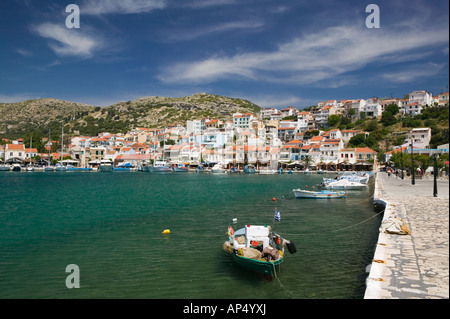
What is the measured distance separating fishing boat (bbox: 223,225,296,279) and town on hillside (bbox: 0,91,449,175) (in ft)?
236

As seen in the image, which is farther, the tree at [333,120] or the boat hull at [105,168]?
the tree at [333,120]

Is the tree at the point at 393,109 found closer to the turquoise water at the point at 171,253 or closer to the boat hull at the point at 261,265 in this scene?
the turquoise water at the point at 171,253

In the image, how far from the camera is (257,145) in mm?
98750

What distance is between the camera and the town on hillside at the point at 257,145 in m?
83.6

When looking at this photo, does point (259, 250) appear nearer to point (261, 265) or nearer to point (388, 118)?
point (261, 265)

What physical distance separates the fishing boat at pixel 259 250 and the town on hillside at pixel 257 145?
2835 inches

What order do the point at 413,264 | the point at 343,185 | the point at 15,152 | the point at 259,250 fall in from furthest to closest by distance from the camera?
the point at 15,152
the point at 343,185
the point at 259,250
the point at 413,264

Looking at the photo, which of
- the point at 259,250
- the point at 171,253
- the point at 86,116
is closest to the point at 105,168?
the point at 171,253

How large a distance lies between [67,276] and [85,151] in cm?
10573

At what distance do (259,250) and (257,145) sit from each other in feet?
292

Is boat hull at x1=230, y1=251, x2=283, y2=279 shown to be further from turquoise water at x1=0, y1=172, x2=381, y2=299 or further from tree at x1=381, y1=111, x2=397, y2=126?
tree at x1=381, y1=111, x2=397, y2=126

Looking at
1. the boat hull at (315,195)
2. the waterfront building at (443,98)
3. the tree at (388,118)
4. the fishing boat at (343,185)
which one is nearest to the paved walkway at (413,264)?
the boat hull at (315,195)

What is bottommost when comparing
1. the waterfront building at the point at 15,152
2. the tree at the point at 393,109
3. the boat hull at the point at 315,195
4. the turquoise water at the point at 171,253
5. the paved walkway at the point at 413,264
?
the turquoise water at the point at 171,253

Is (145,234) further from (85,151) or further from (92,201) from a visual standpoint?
(85,151)
